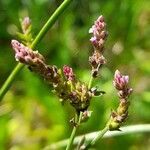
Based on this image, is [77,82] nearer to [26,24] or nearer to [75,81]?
[75,81]

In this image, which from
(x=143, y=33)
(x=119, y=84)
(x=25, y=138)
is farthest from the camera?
(x=143, y=33)

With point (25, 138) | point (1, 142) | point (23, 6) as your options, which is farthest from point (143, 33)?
point (1, 142)

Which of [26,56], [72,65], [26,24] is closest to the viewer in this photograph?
[26,56]

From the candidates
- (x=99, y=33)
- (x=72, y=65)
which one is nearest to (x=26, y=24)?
(x=99, y=33)

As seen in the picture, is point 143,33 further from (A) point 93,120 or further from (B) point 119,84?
(B) point 119,84

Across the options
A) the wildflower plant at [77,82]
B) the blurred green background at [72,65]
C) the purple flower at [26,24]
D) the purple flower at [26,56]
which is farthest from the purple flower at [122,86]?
the blurred green background at [72,65]

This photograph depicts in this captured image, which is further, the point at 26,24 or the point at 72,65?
the point at 72,65

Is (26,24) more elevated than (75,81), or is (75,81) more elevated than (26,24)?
(26,24)

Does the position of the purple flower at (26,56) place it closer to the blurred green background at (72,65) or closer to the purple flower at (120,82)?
the purple flower at (120,82)
